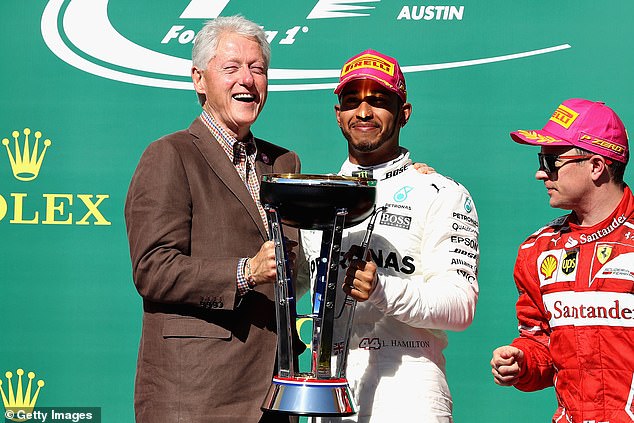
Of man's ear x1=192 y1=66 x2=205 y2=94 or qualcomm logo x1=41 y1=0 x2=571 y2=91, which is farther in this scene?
qualcomm logo x1=41 y1=0 x2=571 y2=91

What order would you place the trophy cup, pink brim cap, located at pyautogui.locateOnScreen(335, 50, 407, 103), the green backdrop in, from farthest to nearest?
the green backdrop
pink brim cap, located at pyautogui.locateOnScreen(335, 50, 407, 103)
the trophy cup

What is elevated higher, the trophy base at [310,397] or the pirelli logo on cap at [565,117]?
the pirelli logo on cap at [565,117]

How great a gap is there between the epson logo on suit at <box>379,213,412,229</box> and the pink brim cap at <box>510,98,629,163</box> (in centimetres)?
37

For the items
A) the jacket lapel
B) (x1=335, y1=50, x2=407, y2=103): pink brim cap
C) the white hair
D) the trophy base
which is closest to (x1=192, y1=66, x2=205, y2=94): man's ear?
the white hair

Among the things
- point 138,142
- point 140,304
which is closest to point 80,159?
point 138,142

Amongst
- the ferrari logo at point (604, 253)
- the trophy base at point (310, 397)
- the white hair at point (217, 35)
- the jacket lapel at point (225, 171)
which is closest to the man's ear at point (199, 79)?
the white hair at point (217, 35)

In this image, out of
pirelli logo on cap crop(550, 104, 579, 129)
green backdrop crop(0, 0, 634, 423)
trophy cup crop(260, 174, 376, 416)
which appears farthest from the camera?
green backdrop crop(0, 0, 634, 423)

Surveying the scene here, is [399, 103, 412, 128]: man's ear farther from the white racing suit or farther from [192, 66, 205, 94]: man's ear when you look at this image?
[192, 66, 205, 94]: man's ear

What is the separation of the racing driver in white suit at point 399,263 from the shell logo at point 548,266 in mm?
178

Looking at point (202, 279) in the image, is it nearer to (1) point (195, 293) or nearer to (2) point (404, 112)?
(1) point (195, 293)

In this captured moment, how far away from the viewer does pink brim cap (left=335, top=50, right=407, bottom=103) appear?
104 inches

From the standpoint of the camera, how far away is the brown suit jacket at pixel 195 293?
2443 mm

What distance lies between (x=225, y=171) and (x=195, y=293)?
0.36m

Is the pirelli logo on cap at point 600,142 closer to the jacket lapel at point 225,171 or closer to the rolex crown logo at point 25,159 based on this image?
the jacket lapel at point 225,171
